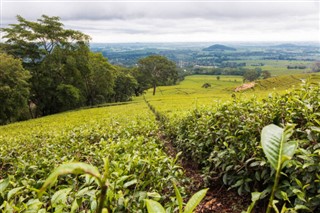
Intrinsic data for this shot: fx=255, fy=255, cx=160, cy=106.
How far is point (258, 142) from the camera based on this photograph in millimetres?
3123

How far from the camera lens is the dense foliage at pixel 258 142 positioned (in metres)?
2.40

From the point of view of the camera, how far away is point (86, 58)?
3428 cm

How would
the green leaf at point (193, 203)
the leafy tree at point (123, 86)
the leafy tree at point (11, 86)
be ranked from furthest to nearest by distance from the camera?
1. the leafy tree at point (123, 86)
2. the leafy tree at point (11, 86)
3. the green leaf at point (193, 203)

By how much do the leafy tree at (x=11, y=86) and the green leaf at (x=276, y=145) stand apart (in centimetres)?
2734

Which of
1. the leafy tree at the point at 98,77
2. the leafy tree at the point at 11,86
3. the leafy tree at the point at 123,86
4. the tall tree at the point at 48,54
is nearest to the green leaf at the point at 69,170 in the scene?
the leafy tree at the point at 11,86

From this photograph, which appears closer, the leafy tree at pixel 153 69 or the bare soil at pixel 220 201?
the bare soil at pixel 220 201

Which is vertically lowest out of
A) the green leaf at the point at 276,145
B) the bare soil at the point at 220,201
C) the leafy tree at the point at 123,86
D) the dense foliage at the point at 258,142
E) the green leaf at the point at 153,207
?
the leafy tree at the point at 123,86

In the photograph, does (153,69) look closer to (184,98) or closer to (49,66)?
(49,66)

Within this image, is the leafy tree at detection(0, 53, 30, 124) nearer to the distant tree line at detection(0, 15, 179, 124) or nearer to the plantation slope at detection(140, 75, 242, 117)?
the distant tree line at detection(0, 15, 179, 124)

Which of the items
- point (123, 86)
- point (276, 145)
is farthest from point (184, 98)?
point (276, 145)

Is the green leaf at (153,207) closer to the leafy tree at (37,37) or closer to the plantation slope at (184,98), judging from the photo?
the plantation slope at (184,98)

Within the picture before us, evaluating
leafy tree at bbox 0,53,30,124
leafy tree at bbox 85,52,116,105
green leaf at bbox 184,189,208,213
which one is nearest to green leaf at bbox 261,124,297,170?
green leaf at bbox 184,189,208,213

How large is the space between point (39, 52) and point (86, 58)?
18.8 ft

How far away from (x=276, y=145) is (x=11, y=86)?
93.3 ft
